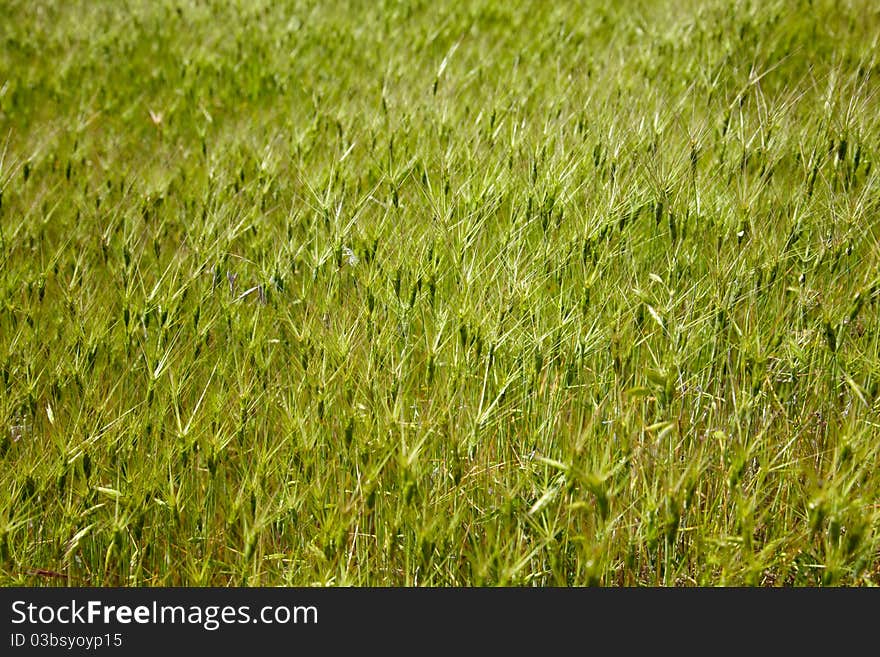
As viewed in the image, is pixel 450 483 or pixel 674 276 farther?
pixel 674 276

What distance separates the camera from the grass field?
1.57 meters

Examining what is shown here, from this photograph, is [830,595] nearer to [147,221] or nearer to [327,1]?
[147,221]

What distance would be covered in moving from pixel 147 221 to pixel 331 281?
903 millimetres

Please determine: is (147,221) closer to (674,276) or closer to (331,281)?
(331,281)

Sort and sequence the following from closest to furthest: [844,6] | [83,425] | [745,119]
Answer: [83,425], [745,119], [844,6]

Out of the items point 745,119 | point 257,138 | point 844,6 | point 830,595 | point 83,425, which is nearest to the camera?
point 830,595

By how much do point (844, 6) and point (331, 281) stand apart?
113 inches

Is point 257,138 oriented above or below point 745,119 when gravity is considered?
below

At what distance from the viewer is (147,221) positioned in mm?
2650

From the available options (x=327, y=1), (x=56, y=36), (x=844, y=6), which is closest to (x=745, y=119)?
(x=844, y=6)

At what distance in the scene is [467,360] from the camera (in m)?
1.73

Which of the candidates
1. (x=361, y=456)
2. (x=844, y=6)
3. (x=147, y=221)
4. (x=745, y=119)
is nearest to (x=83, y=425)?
(x=361, y=456)

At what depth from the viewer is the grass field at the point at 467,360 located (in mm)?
1574

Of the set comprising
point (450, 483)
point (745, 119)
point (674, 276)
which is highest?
point (745, 119)
